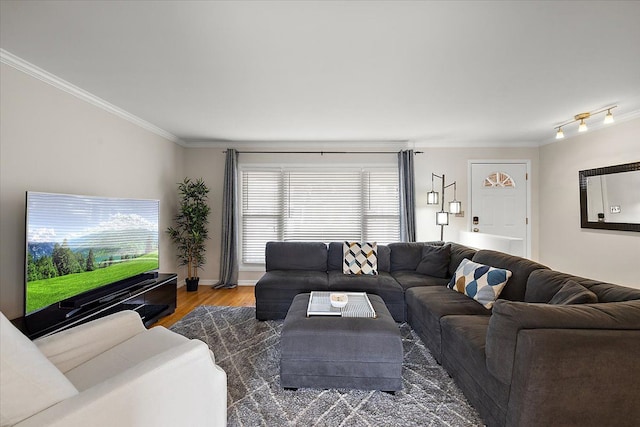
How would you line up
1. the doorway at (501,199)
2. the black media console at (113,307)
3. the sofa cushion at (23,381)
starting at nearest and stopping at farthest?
1. the sofa cushion at (23,381)
2. the black media console at (113,307)
3. the doorway at (501,199)

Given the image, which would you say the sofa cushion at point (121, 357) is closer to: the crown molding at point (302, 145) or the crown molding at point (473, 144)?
the crown molding at point (302, 145)

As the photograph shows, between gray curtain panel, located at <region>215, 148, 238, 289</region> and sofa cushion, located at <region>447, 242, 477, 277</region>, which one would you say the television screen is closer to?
gray curtain panel, located at <region>215, 148, 238, 289</region>

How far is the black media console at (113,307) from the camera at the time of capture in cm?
199

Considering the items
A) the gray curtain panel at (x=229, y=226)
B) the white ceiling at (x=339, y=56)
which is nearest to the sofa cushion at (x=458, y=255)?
the white ceiling at (x=339, y=56)

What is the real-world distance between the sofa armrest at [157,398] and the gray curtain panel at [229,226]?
3292 millimetres

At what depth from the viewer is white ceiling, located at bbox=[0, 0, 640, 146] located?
5.29 ft

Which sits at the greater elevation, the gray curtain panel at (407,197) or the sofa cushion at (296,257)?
the gray curtain panel at (407,197)

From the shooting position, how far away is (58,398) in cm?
92

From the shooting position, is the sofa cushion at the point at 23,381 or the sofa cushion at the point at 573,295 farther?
the sofa cushion at the point at 573,295

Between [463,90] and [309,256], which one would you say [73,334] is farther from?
[463,90]

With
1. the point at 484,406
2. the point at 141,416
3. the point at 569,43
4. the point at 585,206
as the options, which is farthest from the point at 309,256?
the point at 585,206

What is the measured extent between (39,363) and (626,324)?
8.09 ft

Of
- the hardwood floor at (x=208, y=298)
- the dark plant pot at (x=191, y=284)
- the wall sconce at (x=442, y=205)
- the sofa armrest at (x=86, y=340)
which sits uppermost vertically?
the wall sconce at (x=442, y=205)

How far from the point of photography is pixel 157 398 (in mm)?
1097
